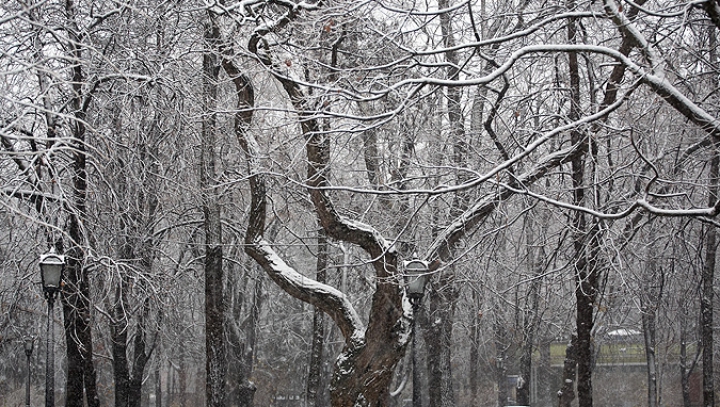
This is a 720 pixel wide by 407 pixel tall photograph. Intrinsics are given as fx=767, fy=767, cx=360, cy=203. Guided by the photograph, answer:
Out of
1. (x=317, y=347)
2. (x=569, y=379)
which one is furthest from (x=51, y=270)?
(x=569, y=379)

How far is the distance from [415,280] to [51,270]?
16.4 feet

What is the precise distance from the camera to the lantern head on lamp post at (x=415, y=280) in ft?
35.1

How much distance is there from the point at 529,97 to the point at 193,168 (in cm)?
640

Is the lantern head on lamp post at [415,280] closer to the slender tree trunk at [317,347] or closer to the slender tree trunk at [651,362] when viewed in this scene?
Result: the slender tree trunk at [317,347]

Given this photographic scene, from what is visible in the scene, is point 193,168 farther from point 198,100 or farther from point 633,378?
point 633,378

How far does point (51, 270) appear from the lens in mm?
10195

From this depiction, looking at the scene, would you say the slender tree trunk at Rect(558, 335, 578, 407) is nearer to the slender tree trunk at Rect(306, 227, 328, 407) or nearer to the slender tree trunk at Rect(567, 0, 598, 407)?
the slender tree trunk at Rect(567, 0, 598, 407)

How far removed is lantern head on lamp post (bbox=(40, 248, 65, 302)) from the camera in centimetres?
1015

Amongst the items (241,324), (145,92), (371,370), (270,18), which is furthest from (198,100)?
(241,324)

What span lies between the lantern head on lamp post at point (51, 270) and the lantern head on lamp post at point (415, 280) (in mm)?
4655

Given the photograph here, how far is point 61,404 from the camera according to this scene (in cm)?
3278

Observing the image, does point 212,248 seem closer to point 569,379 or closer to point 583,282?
point 583,282

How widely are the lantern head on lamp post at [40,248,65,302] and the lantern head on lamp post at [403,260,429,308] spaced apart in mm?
4655

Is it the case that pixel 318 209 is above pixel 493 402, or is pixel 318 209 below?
above
